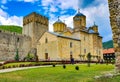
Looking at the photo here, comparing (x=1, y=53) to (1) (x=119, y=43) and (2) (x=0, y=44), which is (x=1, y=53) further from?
(1) (x=119, y=43)

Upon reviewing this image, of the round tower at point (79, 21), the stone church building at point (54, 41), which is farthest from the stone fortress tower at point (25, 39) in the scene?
the round tower at point (79, 21)

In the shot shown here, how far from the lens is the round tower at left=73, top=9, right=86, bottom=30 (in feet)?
156

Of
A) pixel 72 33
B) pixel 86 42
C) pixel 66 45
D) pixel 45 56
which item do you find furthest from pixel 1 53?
pixel 86 42

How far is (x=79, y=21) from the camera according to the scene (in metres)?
47.8

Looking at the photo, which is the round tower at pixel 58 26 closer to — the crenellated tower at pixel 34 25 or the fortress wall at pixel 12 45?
the crenellated tower at pixel 34 25

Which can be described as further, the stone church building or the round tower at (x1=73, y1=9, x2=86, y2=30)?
the round tower at (x1=73, y1=9, x2=86, y2=30)

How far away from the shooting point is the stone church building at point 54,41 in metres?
41.7

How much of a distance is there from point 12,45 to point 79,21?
17.7m

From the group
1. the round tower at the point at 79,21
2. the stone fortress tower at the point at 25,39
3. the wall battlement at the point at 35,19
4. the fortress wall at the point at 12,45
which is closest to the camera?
the fortress wall at the point at 12,45

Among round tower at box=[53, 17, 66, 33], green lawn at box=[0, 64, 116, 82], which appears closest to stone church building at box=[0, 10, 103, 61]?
round tower at box=[53, 17, 66, 33]

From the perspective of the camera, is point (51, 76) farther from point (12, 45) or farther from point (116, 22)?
point (12, 45)

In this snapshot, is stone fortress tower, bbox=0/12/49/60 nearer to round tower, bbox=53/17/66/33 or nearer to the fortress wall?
the fortress wall

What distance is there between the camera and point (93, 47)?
162 feet

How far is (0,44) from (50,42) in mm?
11143
